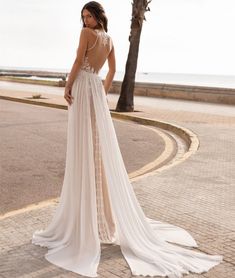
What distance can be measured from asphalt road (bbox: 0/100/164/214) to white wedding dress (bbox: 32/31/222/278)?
4.87ft

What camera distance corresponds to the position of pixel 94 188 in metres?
4.06

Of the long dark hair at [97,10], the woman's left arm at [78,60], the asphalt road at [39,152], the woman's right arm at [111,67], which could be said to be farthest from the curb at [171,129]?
the long dark hair at [97,10]

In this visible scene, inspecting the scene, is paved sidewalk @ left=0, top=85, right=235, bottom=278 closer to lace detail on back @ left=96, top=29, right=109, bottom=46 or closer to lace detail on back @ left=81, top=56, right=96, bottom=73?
lace detail on back @ left=81, top=56, right=96, bottom=73

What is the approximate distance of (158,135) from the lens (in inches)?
455

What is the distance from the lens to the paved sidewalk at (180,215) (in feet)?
12.0

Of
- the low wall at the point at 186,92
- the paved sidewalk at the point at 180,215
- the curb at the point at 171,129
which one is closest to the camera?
the paved sidewalk at the point at 180,215

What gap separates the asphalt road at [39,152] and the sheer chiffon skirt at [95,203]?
147cm

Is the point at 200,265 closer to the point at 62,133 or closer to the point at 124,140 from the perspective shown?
the point at 124,140

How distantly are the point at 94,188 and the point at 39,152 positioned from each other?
498 centimetres

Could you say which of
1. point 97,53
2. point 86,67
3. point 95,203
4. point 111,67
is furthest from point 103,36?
Answer: point 95,203

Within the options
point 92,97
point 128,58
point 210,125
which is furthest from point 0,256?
point 128,58

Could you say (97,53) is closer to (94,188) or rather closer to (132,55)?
(94,188)

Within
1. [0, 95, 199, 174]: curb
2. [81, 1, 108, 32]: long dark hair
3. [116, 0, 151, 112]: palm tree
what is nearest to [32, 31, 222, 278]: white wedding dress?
[81, 1, 108, 32]: long dark hair

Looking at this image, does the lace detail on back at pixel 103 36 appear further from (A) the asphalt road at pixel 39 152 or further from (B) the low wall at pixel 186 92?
(B) the low wall at pixel 186 92
